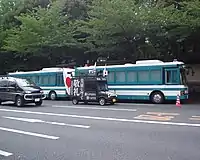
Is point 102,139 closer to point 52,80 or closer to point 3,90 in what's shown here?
point 3,90

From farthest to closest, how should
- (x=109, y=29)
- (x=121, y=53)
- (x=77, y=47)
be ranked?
(x=77, y=47), (x=121, y=53), (x=109, y=29)

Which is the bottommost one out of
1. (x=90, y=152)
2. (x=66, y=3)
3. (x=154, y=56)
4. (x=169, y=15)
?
(x=90, y=152)

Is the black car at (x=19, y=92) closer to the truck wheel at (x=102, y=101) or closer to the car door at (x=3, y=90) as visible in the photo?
the car door at (x=3, y=90)

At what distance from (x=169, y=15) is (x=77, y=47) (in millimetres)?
11123

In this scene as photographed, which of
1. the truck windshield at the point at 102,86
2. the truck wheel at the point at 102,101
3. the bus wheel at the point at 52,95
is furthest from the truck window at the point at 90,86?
the bus wheel at the point at 52,95

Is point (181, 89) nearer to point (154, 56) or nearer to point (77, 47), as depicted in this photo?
point (154, 56)

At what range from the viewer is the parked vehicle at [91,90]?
20.1 metres

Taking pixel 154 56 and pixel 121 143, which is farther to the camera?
pixel 154 56

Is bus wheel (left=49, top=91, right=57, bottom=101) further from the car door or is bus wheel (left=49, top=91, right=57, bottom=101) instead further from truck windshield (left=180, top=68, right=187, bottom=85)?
truck windshield (left=180, top=68, right=187, bottom=85)

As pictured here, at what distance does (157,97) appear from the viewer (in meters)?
20.6

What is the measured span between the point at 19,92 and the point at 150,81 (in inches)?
336

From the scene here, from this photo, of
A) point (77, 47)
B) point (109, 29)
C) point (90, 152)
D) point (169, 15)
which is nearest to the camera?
point (90, 152)

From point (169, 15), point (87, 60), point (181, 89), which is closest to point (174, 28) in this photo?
point (169, 15)

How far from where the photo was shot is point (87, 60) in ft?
111
